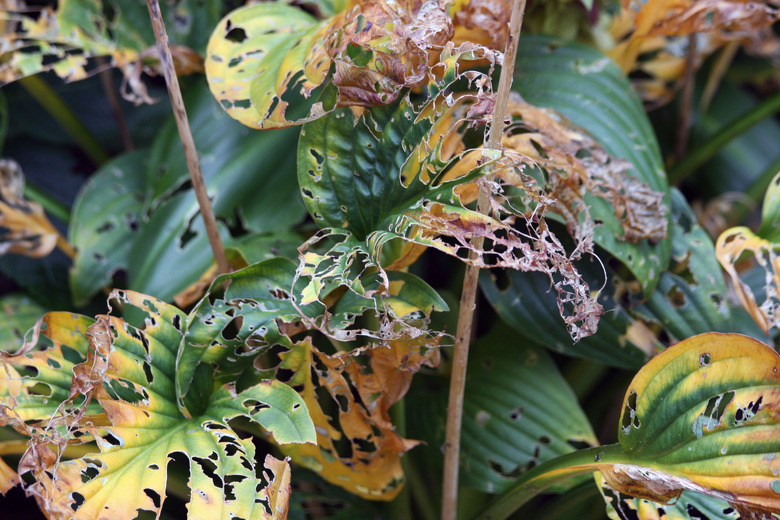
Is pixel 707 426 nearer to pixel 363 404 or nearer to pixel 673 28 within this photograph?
pixel 363 404

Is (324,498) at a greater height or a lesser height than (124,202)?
lesser

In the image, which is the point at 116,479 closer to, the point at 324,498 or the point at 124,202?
the point at 324,498

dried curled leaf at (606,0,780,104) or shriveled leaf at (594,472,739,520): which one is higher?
dried curled leaf at (606,0,780,104)

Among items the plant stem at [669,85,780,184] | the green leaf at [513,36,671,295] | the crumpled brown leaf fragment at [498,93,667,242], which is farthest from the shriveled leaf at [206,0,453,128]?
the plant stem at [669,85,780,184]

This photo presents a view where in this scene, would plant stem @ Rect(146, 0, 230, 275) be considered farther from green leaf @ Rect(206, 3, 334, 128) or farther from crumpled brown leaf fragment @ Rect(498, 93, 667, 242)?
crumpled brown leaf fragment @ Rect(498, 93, 667, 242)

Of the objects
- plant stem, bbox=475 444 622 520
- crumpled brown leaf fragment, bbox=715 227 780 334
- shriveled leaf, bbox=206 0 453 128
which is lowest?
plant stem, bbox=475 444 622 520

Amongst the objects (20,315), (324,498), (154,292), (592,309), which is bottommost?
(324,498)

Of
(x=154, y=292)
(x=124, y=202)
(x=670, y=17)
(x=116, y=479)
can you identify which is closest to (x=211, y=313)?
(x=116, y=479)
